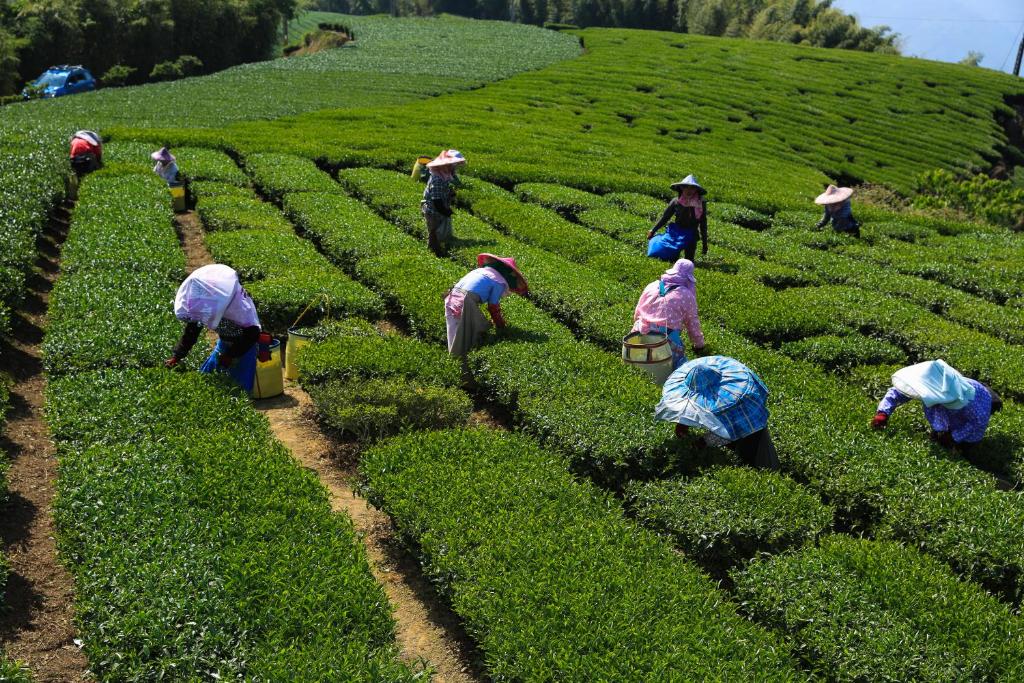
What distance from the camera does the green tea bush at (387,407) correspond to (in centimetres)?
1038

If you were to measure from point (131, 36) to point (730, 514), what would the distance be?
6487 centimetres

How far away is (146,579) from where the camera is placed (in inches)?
269

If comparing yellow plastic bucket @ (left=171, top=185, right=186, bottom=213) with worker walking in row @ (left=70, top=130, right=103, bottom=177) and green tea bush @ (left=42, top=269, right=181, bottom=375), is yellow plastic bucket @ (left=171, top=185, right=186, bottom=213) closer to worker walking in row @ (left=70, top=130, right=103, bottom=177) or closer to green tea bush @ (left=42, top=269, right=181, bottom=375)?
worker walking in row @ (left=70, top=130, right=103, bottom=177)

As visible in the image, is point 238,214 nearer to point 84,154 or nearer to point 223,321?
point 84,154

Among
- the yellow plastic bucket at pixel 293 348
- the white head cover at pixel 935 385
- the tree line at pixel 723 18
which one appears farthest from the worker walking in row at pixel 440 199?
the tree line at pixel 723 18

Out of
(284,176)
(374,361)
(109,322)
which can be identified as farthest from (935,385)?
(284,176)

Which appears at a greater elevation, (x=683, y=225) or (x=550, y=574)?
(x=683, y=225)

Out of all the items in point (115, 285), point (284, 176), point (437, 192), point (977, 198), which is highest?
point (437, 192)

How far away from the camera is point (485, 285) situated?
12086 millimetres

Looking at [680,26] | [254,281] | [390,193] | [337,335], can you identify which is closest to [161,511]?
[337,335]

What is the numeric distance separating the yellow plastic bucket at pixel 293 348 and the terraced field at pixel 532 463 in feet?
0.89

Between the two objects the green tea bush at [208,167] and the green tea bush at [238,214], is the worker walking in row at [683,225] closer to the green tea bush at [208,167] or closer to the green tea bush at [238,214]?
the green tea bush at [238,214]

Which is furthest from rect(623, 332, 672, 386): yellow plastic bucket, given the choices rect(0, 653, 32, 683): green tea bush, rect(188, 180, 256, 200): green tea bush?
rect(188, 180, 256, 200): green tea bush

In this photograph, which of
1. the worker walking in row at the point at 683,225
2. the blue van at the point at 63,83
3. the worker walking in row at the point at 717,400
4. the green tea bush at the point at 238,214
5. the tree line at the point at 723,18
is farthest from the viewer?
the tree line at the point at 723,18
